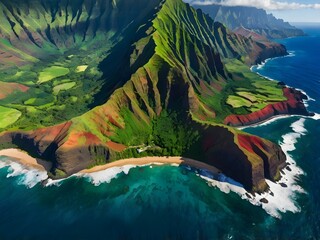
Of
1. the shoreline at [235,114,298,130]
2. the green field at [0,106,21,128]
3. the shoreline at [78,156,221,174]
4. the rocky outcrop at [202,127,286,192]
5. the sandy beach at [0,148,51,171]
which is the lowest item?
the green field at [0,106,21,128]

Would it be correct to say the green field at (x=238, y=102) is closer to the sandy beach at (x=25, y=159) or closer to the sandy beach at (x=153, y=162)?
the sandy beach at (x=153, y=162)

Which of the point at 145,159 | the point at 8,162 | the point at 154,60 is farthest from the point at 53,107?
the point at 145,159

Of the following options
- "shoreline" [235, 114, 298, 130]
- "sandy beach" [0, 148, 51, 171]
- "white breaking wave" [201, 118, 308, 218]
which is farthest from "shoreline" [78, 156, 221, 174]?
"shoreline" [235, 114, 298, 130]

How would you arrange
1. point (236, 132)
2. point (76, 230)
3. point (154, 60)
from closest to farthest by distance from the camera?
1. point (76, 230)
2. point (236, 132)
3. point (154, 60)

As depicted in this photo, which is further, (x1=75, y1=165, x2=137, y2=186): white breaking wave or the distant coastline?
the distant coastline

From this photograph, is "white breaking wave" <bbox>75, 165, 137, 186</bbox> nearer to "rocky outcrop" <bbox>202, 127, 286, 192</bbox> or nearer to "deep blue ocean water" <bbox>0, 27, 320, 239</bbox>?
"deep blue ocean water" <bbox>0, 27, 320, 239</bbox>

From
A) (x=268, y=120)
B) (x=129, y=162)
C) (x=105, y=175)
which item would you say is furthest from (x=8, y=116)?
(x=268, y=120)

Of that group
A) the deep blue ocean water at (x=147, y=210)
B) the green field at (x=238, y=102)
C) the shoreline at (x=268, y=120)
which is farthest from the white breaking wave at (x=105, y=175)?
the green field at (x=238, y=102)

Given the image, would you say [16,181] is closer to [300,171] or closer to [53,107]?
[53,107]
